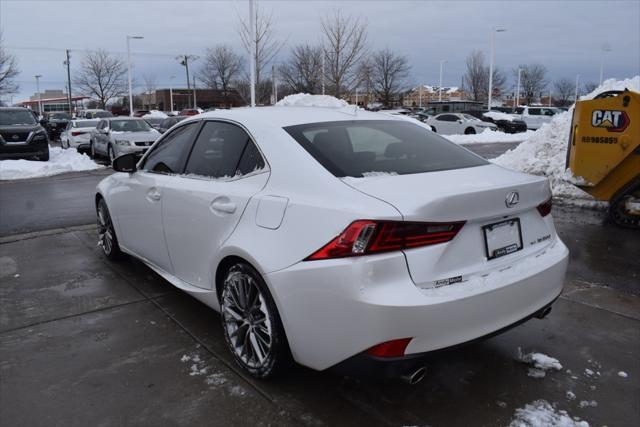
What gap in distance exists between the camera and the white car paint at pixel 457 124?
1118 inches

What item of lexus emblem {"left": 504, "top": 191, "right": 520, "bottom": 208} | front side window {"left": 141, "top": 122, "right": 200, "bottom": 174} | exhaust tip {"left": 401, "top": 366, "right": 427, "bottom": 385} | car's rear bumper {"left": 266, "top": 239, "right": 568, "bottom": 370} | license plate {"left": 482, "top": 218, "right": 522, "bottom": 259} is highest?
front side window {"left": 141, "top": 122, "right": 200, "bottom": 174}

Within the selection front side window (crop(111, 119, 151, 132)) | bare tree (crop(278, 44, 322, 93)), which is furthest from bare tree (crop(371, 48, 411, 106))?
front side window (crop(111, 119, 151, 132))

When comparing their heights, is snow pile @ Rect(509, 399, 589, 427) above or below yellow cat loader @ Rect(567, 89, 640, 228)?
below

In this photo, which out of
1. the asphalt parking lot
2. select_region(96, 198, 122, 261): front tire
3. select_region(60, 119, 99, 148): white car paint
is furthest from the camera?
select_region(60, 119, 99, 148): white car paint

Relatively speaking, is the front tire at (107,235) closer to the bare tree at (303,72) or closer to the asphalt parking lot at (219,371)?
the asphalt parking lot at (219,371)

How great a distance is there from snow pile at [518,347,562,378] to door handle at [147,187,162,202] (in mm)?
2861

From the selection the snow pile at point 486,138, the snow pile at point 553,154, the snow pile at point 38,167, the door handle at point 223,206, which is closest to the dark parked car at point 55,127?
the snow pile at point 38,167

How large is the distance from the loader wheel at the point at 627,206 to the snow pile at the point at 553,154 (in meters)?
1.80

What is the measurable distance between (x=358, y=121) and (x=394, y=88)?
55448 millimetres

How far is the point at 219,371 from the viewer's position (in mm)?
3400

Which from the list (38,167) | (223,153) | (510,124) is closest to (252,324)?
(223,153)

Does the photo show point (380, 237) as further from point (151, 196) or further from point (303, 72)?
point (303, 72)

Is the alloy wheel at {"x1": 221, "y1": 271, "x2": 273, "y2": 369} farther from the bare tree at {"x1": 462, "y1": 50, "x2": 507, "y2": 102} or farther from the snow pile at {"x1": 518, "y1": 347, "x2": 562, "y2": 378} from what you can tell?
the bare tree at {"x1": 462, "y1": 50, "x2": 507, "y2": 102}

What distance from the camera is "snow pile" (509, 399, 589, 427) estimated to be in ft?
9.21
